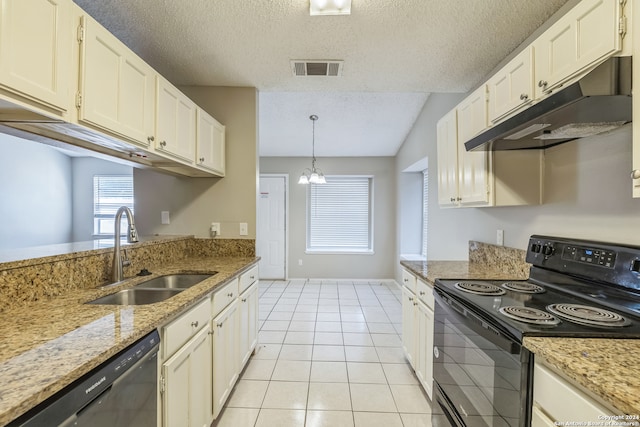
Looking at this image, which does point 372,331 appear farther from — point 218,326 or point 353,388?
point 218,326

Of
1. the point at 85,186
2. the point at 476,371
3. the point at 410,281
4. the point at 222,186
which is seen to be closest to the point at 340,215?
the point at 222,186

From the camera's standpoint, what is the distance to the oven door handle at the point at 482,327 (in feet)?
3.37

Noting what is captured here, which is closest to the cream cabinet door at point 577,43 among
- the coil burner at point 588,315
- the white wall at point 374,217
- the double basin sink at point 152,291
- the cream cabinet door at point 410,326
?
the coil burner at point 588,315

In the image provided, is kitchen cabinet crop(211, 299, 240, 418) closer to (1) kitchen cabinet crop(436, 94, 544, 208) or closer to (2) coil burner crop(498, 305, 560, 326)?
(2) coil burner crop(498, 305, 560, 326)

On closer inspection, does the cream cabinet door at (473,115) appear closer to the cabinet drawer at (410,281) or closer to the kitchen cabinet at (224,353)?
the cabinet drawer at (410,281)

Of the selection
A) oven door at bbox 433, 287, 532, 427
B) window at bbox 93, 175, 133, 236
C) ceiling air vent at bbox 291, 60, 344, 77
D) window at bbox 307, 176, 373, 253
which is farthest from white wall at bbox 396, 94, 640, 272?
window at bbox 93, 175, 133, 236

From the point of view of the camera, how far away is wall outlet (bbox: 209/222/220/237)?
2770mm

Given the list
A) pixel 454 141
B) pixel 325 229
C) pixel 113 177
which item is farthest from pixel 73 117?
pixel 113 177

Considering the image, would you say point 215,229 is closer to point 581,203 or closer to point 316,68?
point 316,68

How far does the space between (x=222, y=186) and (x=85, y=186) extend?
4.46m

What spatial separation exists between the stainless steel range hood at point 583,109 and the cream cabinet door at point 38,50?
6.23 feet

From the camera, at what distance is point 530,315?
112 cm

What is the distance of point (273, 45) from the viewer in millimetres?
2021

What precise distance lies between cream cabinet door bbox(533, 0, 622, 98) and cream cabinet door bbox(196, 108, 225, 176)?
227cm
